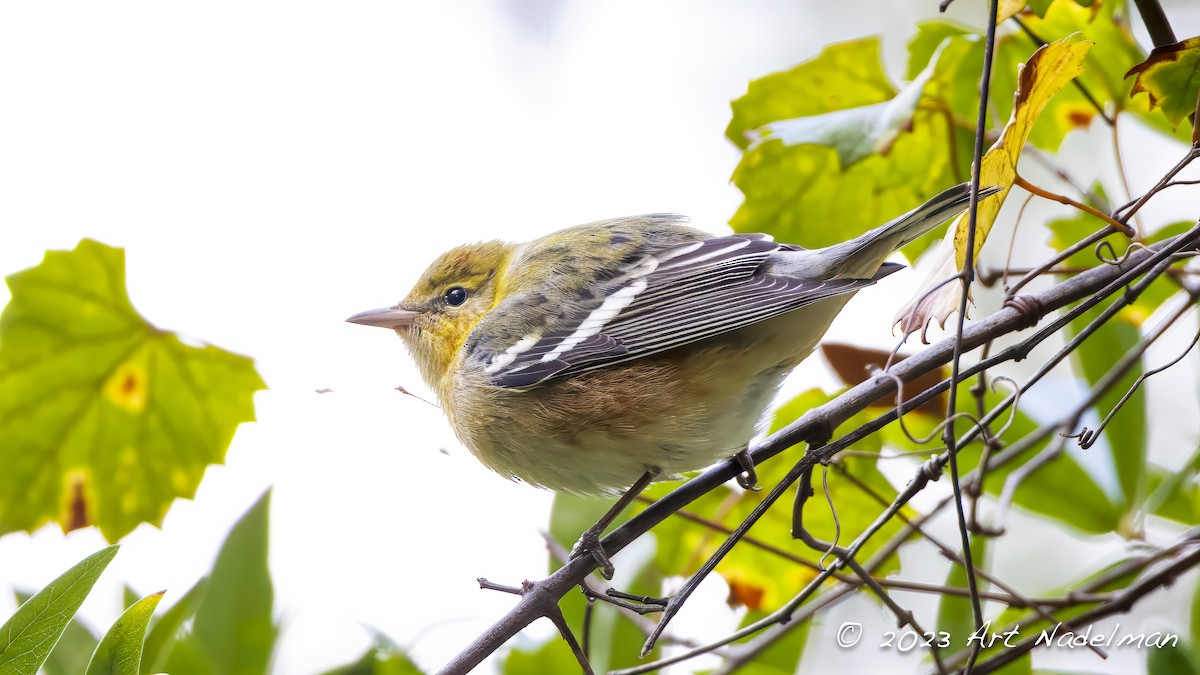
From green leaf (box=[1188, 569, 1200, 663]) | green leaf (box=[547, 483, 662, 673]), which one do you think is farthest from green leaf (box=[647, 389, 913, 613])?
green leaf (box=[1188, 569, 1200, 663])

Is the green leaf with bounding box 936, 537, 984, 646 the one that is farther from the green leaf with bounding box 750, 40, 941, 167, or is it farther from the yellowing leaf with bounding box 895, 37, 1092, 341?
the green leaf with bounding box 750, 40, 941, 167

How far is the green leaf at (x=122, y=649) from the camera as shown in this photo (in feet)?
4.00

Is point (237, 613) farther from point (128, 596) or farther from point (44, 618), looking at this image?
point (44, 618)

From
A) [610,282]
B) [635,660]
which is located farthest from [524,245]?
[635,660]

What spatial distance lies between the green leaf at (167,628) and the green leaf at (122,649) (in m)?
0.45

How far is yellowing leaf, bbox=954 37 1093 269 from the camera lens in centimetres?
133

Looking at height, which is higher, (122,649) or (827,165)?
(827,165)

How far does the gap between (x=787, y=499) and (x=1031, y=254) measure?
13.1 feet

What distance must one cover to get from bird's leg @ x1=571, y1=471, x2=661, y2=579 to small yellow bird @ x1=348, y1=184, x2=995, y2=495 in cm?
3

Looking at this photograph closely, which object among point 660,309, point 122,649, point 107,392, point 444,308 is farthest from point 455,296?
point 122,649

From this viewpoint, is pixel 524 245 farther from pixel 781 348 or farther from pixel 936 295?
pixel 936 295

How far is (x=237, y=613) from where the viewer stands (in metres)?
1.85

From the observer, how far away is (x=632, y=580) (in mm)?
2080

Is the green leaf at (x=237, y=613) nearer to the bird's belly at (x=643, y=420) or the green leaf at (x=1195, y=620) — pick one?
the bird's belly at (x=643, y=420)
